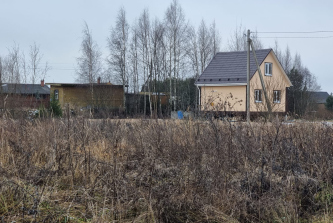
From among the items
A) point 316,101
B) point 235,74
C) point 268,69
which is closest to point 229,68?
point 235,74

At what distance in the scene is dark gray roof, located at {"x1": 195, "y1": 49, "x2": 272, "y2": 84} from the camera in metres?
28.4

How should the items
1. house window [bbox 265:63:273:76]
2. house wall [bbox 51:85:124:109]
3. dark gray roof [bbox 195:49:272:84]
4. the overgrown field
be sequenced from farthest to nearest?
house wall [bbox 51:85:124:109], house window [bbox 265:63:273:76], dark gray roof [bbox 195:49:272:84], the overgrown field

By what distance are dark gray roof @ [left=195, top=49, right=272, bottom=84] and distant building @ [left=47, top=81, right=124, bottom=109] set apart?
22.8ft

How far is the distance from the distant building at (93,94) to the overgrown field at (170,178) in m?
22.4

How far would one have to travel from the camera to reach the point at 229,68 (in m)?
29.4

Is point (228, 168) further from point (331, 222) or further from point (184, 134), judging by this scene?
point (184, 134)

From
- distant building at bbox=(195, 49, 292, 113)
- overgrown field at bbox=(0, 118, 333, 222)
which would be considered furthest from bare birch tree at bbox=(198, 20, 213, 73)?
overgrown field at bbox=(0, 118, 333, 222)

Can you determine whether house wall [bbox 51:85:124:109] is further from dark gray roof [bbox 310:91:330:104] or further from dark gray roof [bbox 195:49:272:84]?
dark gray roof [bbox 310:91:330:104]

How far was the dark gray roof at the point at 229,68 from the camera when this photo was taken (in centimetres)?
2839

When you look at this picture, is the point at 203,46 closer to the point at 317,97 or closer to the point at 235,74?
the point at 235,74

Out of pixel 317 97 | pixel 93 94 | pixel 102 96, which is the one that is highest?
pixel 317 97

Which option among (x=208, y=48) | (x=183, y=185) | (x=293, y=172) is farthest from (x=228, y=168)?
(x=208, y=48)

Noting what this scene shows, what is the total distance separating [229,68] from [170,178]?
24816 millimetres

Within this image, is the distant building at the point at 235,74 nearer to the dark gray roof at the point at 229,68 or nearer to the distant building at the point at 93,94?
the dark gray roof at the point at 229,68
